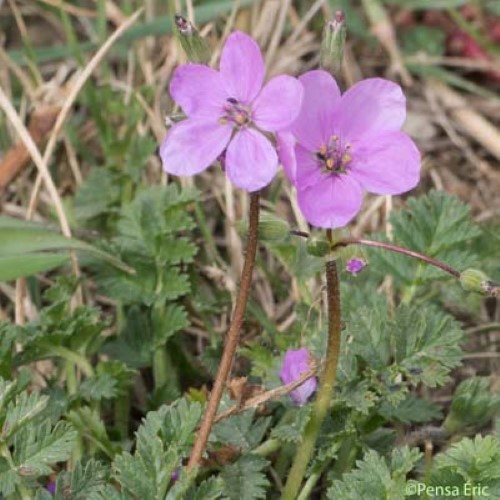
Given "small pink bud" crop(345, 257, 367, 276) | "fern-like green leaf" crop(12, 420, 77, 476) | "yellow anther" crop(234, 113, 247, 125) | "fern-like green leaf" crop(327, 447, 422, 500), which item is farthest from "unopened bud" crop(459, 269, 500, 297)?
"fern-like green leaf" crop(12, 420, 77, 476)

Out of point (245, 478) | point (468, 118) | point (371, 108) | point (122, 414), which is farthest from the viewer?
point (468, 118)

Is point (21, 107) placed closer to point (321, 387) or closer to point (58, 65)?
point (58, 65)

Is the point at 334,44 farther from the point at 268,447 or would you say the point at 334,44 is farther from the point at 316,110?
the point at 268,447

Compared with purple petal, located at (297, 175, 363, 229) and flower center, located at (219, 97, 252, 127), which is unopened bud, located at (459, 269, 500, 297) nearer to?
purple petal, located at (297, 175, 363, 229)

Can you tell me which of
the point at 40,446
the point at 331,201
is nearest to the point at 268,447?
the point at 40,446

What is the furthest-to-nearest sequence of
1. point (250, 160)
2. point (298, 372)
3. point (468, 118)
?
point (468, 118) < point (298, 372) < point (250, 160)

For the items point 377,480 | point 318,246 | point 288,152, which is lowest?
point 377,480
